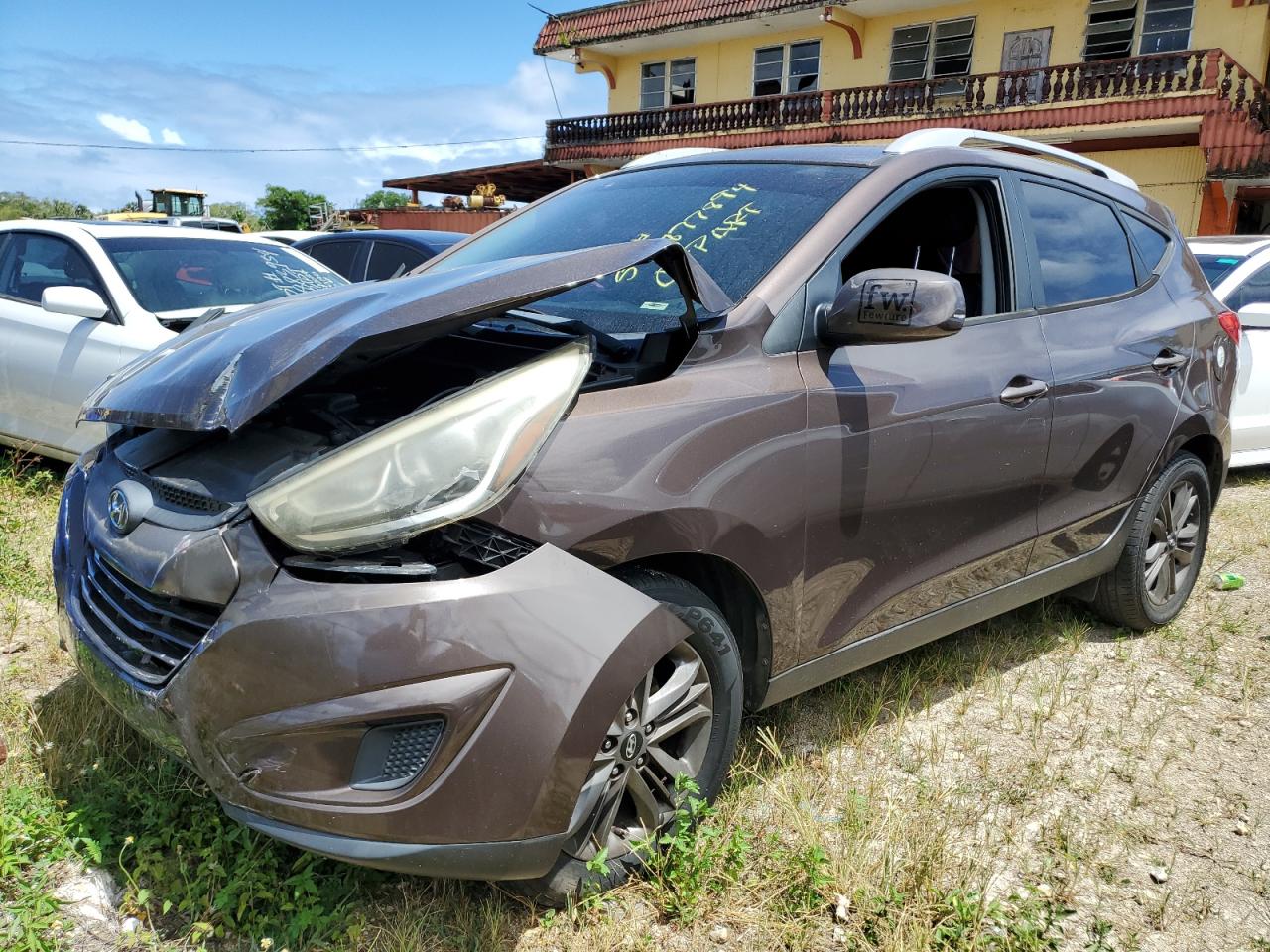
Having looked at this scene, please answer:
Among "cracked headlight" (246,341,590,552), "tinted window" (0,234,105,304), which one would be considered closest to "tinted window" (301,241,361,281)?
"tinted window" (0,234,105,304)

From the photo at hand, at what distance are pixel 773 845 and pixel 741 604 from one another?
587 mm

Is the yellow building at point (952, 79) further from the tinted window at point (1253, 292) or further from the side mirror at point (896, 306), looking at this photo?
the side mirror at point (896, 306)

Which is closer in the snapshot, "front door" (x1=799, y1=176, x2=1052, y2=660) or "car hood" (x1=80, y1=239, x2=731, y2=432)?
"car hood" (x1=80, y1=239, x2=731, y2=432)

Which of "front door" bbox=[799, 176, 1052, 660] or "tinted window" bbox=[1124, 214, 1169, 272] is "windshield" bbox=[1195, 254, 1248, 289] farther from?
"front door" bbox=[799, 176, 1052, 660]

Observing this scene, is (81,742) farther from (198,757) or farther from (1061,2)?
(1061,2)

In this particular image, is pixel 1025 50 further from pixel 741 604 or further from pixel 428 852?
pixel 428 852

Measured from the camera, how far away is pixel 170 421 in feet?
6.64

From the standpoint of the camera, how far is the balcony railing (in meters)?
15.8

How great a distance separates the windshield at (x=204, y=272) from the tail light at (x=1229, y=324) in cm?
398

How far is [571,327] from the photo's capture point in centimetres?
248

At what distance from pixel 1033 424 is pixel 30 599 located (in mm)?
3561

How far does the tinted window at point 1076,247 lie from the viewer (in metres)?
3.19

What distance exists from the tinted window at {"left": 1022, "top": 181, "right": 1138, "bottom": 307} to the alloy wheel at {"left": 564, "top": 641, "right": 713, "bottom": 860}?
185cm

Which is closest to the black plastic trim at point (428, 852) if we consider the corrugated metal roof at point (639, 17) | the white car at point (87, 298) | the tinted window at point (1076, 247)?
the tinted window at point (1076, 247)
